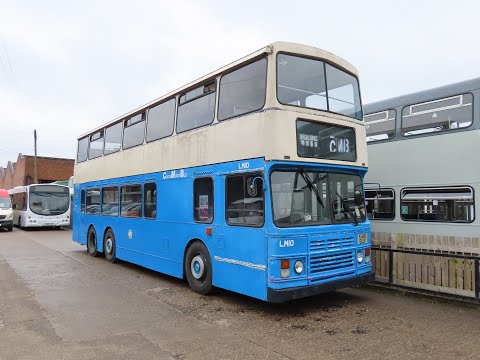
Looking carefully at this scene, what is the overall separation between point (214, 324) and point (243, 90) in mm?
3660

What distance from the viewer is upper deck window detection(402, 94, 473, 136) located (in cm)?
847

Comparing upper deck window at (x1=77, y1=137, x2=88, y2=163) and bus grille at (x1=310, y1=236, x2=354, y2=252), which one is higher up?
upper deck window at (x1=77, y1=137, x2=88, y2=163)

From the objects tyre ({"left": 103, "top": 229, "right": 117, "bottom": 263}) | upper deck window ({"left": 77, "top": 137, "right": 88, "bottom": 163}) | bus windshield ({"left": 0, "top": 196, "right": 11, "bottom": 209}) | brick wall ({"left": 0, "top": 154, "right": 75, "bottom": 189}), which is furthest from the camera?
brick wall ({"left": 0, "top": 154, "right": 75, "bottom": 189})

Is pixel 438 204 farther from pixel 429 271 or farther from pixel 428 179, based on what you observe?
pixel 429 271

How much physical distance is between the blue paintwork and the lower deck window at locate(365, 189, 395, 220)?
2719mm

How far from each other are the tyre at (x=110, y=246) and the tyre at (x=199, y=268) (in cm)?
416

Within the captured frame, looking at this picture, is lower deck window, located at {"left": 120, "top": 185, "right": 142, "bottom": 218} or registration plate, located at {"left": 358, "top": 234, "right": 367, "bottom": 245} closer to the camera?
registration plate, located at {"left": 358, "top": 234, "right": 367, "bottom": 245}

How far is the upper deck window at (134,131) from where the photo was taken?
33.5 ft

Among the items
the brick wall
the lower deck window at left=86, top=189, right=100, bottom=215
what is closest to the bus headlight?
the lower deck window at left=86, top=189, right=100, bottom=215

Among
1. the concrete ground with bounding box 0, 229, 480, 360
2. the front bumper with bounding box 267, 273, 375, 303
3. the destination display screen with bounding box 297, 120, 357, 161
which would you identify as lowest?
the concrete ground with bounding box 0, 229, 480, 360

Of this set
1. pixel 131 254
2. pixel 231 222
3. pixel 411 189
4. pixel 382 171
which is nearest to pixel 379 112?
pixel 382 171

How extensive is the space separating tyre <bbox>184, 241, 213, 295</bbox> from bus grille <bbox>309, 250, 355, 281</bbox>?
199 centimetres

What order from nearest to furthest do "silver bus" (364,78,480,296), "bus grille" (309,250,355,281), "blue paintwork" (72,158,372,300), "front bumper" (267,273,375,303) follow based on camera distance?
"front bumper" (267,273,375,303) < "blue paintwork" (72,158,372,300) < "bus grille" (309,250,355,281) < "silver bus" (364,78,480,296)

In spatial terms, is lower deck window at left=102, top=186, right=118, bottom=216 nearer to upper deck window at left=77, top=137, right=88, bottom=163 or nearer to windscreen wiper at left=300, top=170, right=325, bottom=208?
upper deck window at left=77, top=137, right=88, bottom=163
